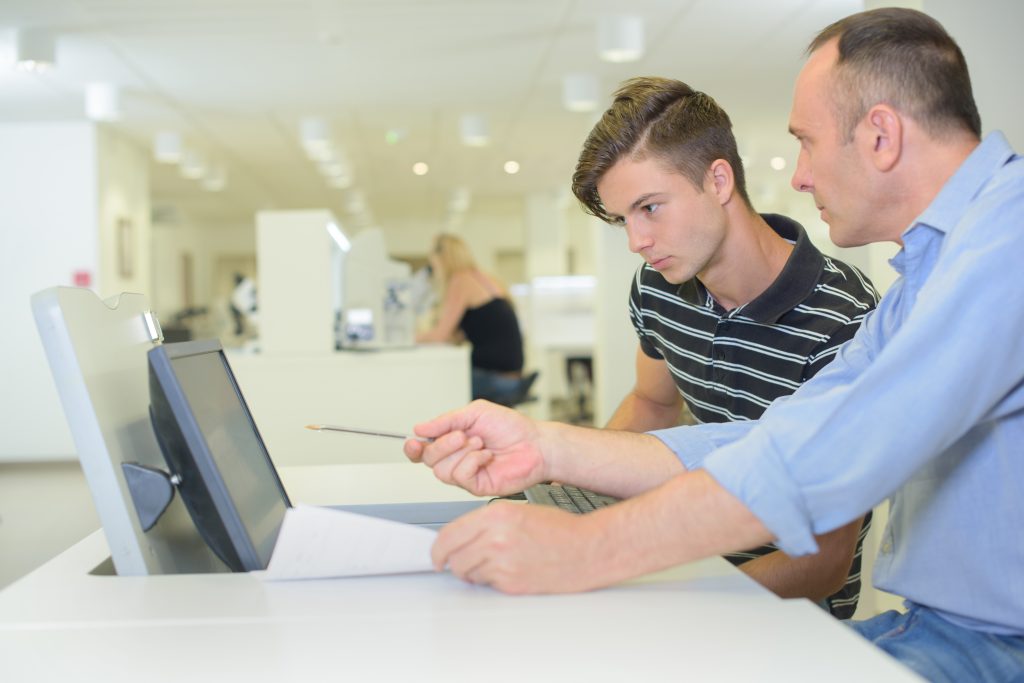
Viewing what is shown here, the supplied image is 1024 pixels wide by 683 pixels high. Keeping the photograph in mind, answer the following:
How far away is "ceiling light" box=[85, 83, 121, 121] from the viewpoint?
6.09m

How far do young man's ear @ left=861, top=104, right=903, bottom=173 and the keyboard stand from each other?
21.4 inches

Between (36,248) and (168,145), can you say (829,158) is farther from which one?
(168,145)

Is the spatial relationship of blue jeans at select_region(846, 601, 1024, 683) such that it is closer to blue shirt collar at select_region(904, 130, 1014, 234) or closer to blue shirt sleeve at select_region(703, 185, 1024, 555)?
blue shirt sleeve at select_region(703, 185, 1024, 555)

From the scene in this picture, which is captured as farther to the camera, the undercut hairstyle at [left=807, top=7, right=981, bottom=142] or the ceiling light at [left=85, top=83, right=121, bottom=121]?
the ceiling light at [left=85, top=83, right=121, bottom=121]

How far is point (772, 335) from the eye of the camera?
5.03 ft

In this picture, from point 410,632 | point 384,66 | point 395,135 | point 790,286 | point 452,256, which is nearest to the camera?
point 410,632

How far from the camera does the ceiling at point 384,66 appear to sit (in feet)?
16.0

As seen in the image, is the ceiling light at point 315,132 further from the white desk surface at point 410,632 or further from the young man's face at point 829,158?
the white desk surface at point 410,632

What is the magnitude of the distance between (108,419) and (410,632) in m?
0.41

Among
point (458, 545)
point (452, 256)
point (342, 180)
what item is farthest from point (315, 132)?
point (458, 545)

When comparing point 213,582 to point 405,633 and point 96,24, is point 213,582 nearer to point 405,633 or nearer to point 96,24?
point 405,633

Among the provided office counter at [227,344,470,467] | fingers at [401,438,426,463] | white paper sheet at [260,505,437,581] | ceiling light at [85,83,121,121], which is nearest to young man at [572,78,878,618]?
fingers at [401,438,426,463]

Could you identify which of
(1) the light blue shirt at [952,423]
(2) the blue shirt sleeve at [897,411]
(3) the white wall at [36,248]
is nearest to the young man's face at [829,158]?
(1) the light blue shirt at [952,423]

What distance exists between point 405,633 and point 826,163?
707mm
